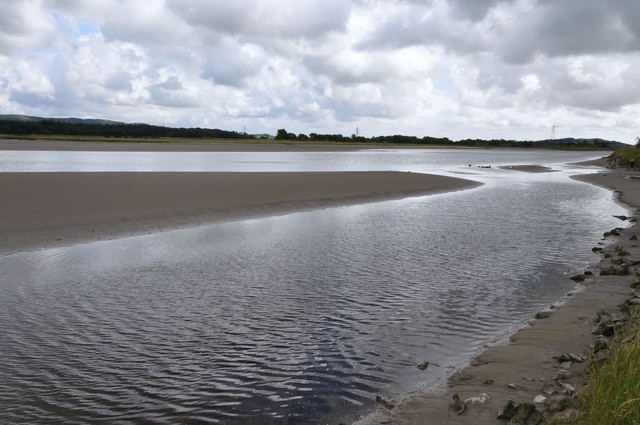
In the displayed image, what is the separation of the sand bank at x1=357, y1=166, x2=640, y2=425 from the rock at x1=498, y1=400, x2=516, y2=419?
0.22 ft

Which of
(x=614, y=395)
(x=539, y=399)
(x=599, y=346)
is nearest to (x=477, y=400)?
(x=539, y=399)

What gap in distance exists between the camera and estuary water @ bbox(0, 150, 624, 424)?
589 cm

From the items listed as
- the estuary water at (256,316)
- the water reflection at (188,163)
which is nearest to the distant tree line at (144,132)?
the water reflection at (188,163)

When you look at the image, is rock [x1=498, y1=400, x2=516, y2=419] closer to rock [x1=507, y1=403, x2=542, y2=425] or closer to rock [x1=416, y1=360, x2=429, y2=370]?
rock [x1=507, y1=403, x2=542, y2=425]

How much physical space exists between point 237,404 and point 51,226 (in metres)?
11.8

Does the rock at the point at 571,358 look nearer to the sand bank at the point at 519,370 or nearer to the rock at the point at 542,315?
the sand bank at the point at 519,370

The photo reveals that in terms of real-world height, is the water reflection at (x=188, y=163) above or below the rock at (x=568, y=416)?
above

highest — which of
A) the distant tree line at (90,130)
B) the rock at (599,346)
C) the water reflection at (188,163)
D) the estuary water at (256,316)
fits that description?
the distant tree line at (90,130)

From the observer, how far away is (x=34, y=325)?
26.5 ft

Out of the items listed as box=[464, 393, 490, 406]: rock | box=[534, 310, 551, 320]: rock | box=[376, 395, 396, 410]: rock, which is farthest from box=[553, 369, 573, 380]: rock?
box=[534, 310, 551, 320]: rock

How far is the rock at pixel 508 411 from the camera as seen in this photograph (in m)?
5.03

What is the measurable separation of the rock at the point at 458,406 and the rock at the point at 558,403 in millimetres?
764

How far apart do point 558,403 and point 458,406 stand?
93 cm

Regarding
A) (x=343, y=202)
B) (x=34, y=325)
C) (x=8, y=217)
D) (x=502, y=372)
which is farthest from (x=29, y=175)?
(x=502, y=372)
